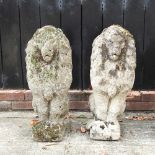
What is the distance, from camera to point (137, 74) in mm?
6789

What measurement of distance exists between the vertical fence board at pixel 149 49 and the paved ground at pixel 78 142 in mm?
521

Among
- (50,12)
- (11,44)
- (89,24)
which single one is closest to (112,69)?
(89,24)

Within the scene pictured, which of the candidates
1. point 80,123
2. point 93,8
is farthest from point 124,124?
point 93,8

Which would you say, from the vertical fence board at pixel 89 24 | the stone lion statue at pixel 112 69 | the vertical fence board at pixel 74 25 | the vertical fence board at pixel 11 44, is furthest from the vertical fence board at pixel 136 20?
the vertical fence board at pixel 11 44

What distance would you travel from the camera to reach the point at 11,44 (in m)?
6.78

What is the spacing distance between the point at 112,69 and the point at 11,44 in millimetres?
1698

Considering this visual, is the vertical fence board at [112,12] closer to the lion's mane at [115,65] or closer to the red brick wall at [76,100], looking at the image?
the lion's mane at [115,65]

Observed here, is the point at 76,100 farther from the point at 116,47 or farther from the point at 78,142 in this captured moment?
the point at 116,47

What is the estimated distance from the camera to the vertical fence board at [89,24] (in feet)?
21.6

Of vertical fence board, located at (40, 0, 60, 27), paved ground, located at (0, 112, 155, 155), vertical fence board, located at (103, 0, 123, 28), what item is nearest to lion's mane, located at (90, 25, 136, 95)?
paved ground, located at (0, 112, 155, 155)

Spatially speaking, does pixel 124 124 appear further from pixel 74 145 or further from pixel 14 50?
pixel 14 50

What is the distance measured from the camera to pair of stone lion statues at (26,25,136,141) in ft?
18.8

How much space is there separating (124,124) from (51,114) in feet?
3.46

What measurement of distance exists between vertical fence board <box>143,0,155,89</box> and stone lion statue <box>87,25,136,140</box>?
906 millimetres
